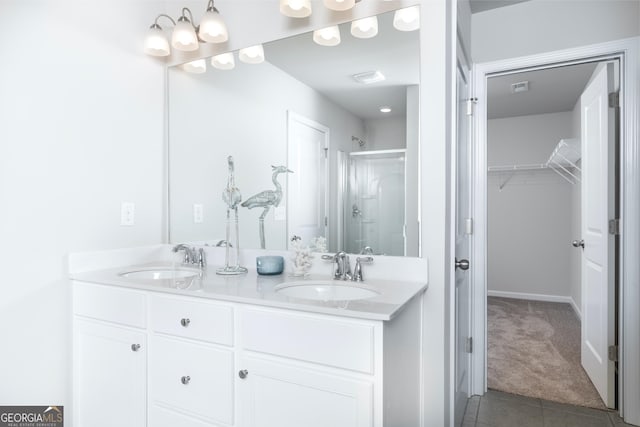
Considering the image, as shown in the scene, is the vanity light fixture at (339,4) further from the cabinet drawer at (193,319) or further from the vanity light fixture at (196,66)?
the cabinet drawer at (193,319)

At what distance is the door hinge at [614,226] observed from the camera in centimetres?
211

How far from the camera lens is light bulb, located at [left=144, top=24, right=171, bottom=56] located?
82.9 inches

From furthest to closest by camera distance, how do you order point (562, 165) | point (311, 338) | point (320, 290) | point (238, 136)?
point (562, 165)
point (238, 136)
point (320, 290)
point (311, 338)

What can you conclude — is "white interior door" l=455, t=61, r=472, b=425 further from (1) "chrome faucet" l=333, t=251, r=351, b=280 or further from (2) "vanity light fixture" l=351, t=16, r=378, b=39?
(1) "chrome faucet" l=333, t=251, r=351, b=280

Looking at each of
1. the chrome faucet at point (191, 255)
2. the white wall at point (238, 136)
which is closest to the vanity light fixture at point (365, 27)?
the white wall at point (238, 136)

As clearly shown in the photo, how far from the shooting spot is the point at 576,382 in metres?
2.51

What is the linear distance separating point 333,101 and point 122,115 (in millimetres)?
1145

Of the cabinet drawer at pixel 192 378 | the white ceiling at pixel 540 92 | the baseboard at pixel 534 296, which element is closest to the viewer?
the cabinet drawer at pixel 192 378

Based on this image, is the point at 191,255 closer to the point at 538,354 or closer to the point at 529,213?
the point at 538,354

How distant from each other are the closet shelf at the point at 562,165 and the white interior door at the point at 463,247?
6.66 ft

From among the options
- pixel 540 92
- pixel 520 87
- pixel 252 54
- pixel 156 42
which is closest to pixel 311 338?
pixel 252 54

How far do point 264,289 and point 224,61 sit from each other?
1.38 meters

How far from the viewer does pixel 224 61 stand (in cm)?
213

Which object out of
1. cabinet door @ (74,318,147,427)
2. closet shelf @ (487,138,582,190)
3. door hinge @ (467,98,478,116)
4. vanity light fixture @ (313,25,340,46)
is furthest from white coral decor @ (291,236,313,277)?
closet shelf @ (487,138,582,190)
